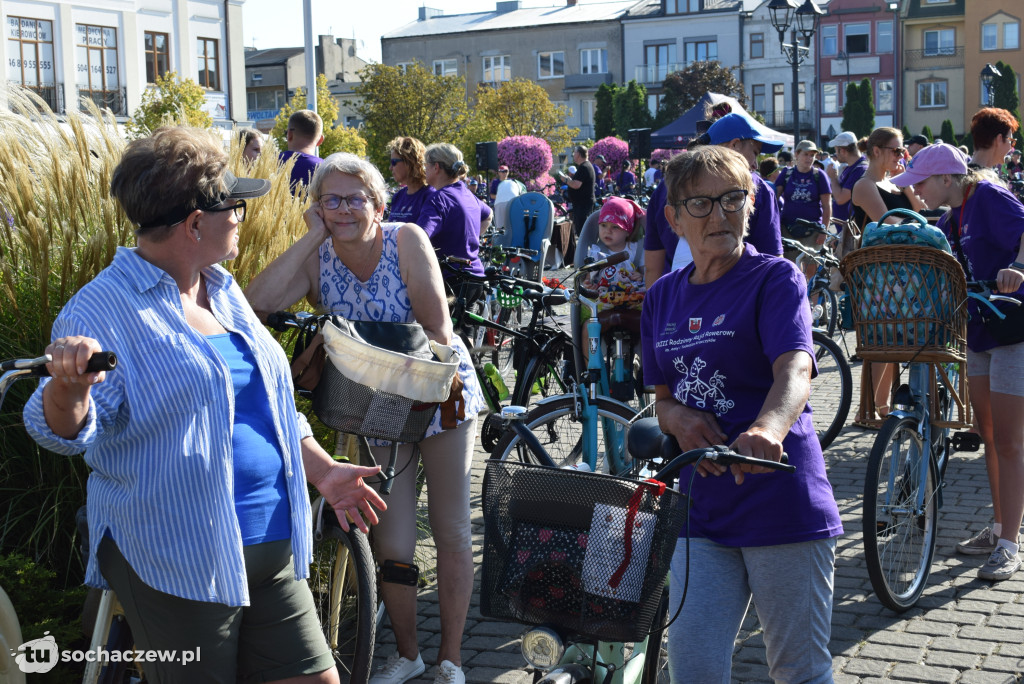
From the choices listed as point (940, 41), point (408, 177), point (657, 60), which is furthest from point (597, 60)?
point (408, 177)

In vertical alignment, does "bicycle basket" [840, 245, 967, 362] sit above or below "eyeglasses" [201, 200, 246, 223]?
below

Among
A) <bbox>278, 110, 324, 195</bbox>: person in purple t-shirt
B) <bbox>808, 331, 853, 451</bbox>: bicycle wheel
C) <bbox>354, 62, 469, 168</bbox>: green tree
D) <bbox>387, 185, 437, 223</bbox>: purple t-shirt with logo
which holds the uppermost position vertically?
<bbox>354, 62, 469, 168</bbox>: green tree

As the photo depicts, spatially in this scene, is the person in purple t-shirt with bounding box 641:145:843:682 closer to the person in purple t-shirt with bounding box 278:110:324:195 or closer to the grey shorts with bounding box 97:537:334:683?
the grey shorts with bounding box 97:537:334:683

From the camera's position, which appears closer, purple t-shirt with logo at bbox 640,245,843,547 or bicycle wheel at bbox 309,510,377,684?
purple t-shirt with logo at bbox 640,245,843,547

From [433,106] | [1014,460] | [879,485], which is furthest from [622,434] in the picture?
[433,106]

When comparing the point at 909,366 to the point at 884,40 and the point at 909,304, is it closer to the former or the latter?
the point at 909,304

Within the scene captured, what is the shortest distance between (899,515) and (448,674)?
7.29 ft

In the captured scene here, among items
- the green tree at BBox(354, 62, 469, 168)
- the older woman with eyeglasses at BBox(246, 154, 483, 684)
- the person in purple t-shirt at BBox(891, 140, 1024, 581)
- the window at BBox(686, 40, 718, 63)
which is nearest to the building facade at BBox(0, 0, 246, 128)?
the green tree at BBox(354, 62, 469, 168)

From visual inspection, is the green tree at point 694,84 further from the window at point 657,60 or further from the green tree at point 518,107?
the green tree at point 518,107

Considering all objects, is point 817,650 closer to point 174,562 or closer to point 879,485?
point 174,562

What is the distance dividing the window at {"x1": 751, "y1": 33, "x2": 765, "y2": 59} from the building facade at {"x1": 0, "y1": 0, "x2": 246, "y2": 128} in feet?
122

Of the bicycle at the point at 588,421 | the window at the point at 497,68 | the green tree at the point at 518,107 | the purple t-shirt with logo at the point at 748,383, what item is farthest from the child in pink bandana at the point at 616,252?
the window at the point at 497,68

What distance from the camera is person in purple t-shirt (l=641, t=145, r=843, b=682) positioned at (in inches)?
108

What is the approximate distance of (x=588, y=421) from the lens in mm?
5203
